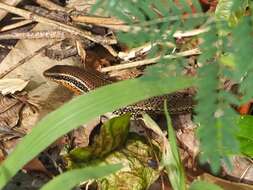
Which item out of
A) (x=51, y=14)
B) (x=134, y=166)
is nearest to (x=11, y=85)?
(x=51, y=14)

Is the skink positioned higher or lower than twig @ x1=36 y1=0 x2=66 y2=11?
lower

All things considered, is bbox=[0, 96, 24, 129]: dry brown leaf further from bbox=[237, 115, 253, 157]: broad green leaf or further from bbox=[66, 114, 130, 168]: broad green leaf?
bbox=[237, 115, 253, 157]: broad green leaf

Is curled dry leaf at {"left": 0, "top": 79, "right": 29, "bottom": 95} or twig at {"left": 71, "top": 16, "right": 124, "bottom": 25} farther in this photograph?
twig at {"left": 71, "top": 16, "right": 124, "bottom": 25}

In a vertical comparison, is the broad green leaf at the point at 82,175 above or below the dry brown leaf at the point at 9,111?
below

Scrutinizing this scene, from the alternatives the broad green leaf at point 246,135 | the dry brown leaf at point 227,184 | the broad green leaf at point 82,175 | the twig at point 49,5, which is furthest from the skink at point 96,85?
the broad green leaf at point 82,175

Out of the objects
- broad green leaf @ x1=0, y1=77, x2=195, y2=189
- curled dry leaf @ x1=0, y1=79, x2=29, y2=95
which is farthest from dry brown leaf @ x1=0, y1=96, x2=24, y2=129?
broad green leaf @ x1=0, y1=77, x2=195, y2=189

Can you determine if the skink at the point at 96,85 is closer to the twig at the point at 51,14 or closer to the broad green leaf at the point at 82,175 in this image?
the twig at the point at 51,14
